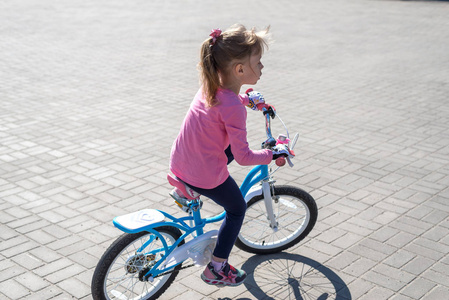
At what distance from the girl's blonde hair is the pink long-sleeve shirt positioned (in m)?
0.08

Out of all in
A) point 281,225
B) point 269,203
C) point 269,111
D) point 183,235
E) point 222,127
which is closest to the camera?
point 222,127

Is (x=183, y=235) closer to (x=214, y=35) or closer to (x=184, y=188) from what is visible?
(x=184, y=188)

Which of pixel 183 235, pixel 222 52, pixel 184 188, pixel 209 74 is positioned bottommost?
pixel 183 235

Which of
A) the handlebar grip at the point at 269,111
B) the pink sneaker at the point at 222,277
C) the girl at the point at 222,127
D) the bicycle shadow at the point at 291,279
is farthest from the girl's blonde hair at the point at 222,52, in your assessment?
the bicycle shadow at the point at 291,279

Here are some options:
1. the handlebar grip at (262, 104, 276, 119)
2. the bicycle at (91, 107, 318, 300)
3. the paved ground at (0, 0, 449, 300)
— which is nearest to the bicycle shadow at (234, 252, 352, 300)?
the paved ground at (0, 0, 449, 300)

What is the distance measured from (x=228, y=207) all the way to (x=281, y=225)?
91cm

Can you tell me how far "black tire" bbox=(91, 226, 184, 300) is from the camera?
132 inches

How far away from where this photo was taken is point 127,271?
11.6 ft

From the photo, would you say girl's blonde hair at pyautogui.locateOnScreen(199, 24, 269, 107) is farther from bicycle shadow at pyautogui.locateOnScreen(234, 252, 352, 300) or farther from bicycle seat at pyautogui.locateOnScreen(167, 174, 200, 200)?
bicycle shadow at pyautogui.locateOnScreen(234, 252, 352, 300)

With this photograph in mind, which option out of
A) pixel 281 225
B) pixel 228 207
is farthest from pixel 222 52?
pixel 281 225

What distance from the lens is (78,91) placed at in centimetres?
896

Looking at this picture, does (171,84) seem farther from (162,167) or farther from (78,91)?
(162,167)

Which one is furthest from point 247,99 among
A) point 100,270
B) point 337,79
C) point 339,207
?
point 337,79

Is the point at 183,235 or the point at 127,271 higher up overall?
the point at 183,235
